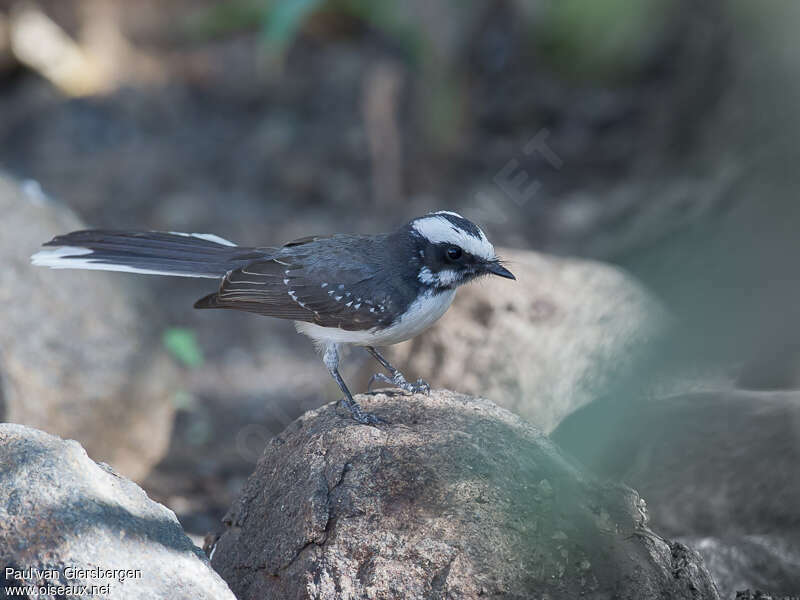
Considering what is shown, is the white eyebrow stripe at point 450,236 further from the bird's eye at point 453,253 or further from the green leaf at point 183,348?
the green leaf at point 183,348

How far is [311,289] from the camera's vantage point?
4.55 metres

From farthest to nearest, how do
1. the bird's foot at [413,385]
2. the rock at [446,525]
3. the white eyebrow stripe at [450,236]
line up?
1. the white eyebrow stripe at [450,236]
2. the bird's foot at [413,385]
3. the rock at [446,525]

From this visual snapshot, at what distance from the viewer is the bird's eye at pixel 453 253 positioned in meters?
4.35

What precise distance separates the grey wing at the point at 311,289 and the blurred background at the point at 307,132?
3.78 ft

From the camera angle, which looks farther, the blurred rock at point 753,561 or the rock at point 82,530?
the blurred rock at point 753,561

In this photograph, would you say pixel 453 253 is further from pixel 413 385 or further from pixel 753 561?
pixel 753 561

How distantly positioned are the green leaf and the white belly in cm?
402

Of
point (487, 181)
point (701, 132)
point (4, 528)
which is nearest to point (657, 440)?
point (4, 528)

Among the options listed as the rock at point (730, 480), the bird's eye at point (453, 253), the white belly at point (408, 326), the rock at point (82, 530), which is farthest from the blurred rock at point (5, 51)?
the rock at point (730, 480)

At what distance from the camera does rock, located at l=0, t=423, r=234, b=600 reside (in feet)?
8.64

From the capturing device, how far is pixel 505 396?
17.1 ft

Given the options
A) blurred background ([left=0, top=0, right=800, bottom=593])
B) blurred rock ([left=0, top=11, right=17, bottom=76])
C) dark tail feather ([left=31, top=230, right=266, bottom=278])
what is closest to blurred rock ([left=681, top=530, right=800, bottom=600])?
blurred background ([left=0, top=0, right=800, bottom=593])

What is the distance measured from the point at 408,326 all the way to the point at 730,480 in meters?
1.63

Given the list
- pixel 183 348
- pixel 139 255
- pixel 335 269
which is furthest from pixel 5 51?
pixel 335 269
